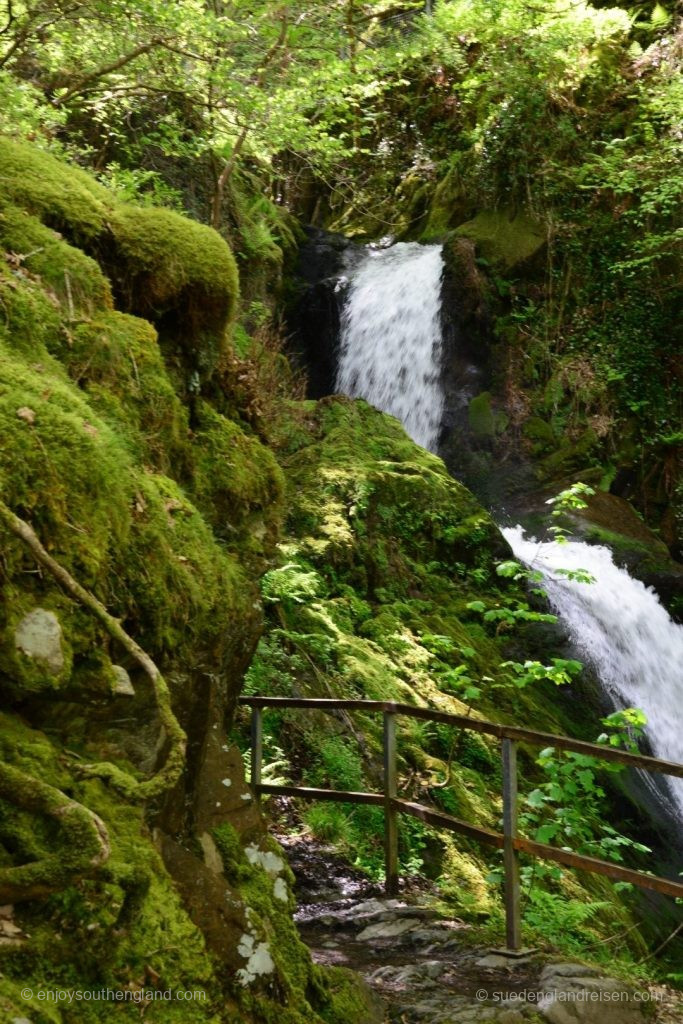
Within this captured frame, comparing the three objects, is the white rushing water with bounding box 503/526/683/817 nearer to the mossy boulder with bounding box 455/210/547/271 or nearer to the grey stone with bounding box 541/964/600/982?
the grey stone with bounding box 541/964/600/982

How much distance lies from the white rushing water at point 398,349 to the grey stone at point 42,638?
1251cm

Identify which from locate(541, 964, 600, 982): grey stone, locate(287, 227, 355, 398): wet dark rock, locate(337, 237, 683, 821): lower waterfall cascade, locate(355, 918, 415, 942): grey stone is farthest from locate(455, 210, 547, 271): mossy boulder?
locate(541, 964, 600, 982): grey stone

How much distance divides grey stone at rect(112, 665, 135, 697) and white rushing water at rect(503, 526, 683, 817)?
7481 mm

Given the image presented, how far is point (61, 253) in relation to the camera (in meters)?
3.72

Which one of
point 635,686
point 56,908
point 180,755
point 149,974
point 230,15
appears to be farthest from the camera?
point 635,686

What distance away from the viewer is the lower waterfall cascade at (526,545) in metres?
9.67

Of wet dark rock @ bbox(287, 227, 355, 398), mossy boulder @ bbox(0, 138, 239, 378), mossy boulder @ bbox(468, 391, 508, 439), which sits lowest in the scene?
mossy boulder @ bbox(0, 138, 239, 378)

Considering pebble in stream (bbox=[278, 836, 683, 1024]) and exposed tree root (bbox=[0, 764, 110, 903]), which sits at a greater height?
exposed tree root (bbox=[0, 764, 110, 903])

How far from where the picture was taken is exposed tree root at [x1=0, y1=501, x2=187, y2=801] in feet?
8.02

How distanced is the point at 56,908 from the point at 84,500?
1.17 m

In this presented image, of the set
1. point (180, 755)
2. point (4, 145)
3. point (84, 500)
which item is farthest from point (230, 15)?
point (180, 755)

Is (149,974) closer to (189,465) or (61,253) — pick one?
(189,465)

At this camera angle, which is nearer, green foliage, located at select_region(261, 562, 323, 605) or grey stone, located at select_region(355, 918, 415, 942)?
grey stone, located at select_region(355, 918, 415, 942)

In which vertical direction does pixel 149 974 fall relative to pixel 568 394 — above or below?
below
